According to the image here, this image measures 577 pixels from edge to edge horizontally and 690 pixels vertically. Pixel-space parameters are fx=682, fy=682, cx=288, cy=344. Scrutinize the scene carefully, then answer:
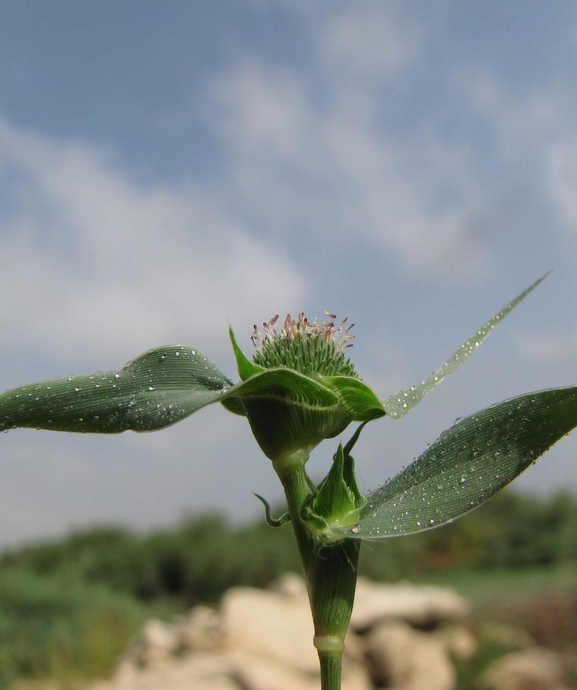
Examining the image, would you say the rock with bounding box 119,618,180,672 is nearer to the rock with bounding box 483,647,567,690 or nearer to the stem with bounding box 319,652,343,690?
the rock with bounding box 483,647,567,690

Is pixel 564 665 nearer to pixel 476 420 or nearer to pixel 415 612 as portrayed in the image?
pixel 415 612

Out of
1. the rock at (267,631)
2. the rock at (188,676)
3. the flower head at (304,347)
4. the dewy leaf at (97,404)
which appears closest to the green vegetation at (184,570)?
the rock at (188,676)

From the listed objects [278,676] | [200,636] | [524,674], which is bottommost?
[524,674]

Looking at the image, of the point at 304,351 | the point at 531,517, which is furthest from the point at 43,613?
the point at 531,517

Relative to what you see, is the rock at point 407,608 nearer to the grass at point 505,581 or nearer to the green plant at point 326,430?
the grass at point 505,581

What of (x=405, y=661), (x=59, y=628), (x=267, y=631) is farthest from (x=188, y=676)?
(x=59, y=628)

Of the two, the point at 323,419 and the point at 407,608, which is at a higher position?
the point at 407,608

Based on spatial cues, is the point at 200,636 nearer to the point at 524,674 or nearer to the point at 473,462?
the point at 524,674
